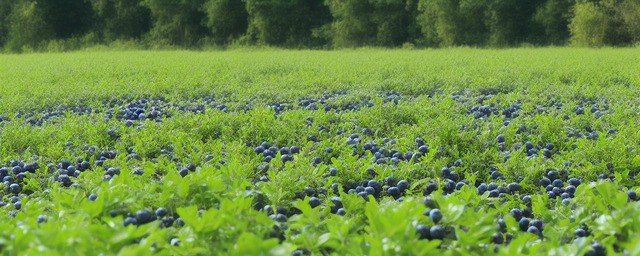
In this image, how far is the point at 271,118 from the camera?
6883 mm

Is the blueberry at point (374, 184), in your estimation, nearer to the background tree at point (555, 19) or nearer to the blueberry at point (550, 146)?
the blueberry at point (550, 146)

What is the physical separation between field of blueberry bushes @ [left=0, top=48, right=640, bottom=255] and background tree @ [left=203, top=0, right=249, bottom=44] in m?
29.4

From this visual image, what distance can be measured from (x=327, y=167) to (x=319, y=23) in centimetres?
3983

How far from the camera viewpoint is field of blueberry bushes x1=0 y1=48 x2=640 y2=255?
8.11ft

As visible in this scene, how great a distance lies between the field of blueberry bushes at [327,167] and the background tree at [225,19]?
96.5 ft

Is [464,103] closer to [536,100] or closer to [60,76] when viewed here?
[536,100]

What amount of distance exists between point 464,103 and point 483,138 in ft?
8.44

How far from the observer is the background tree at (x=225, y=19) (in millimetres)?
41281

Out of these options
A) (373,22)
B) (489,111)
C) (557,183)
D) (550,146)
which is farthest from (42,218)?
(373,22)

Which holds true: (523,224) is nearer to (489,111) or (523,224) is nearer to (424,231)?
(424,231)

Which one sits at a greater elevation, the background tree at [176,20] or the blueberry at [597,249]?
the blueberry at [597,249]

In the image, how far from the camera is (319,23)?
145 ft

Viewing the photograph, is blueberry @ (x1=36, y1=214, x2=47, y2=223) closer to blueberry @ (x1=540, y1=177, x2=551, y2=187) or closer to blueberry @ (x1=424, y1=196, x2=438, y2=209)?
blueberry @ (x1=424, y1=196, x2=438, y2=209)

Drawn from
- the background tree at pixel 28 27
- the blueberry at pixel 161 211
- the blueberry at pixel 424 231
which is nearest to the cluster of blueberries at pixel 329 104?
the blueberry at pixel 161 211
